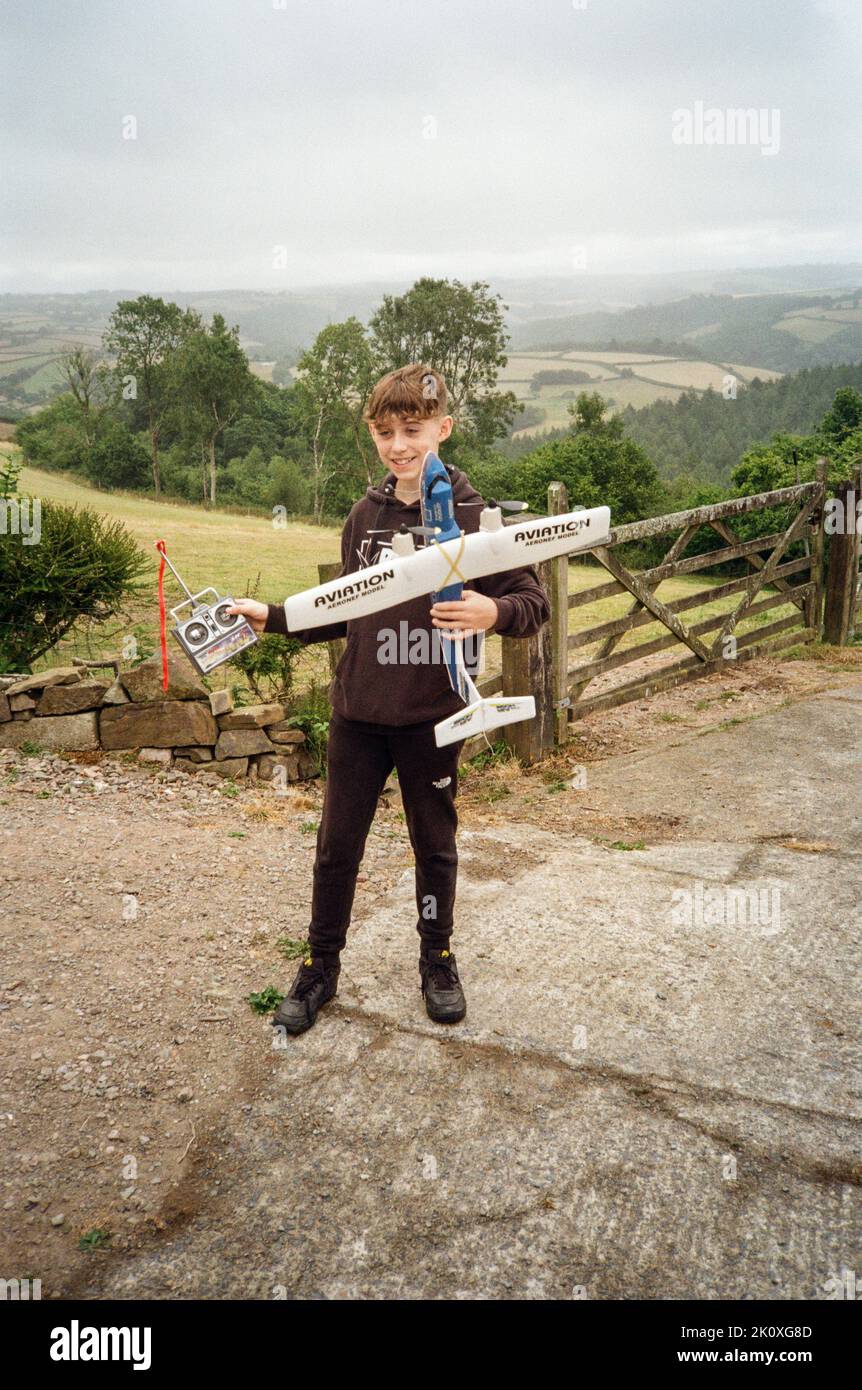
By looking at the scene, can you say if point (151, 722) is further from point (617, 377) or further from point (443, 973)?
point (617, 377)

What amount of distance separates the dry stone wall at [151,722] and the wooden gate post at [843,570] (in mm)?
6395

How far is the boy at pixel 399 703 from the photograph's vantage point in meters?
2.86

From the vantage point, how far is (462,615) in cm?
273

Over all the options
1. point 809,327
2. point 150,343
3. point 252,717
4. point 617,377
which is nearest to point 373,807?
point 252,717

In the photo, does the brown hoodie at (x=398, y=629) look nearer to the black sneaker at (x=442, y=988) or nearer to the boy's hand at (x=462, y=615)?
the boy's hand at (x=462, y=615)

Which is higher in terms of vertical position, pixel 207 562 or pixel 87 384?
pixel 87 384

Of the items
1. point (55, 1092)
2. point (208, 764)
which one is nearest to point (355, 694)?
point (55, 1092)

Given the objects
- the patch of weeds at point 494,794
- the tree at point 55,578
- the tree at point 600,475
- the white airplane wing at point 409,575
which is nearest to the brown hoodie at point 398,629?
the white airplane wing at point 409,575

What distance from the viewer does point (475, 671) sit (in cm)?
311

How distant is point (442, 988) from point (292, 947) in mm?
806

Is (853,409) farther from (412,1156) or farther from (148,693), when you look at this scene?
(412,1156)

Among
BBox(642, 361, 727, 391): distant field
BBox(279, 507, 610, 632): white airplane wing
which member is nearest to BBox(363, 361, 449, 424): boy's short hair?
BBox(279, 507, 610, 632): white airplane wing

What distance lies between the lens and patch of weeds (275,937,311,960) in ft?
12.3

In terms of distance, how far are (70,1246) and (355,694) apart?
164 cm
